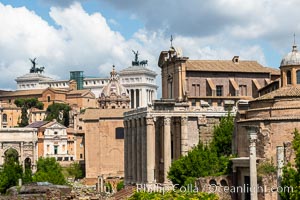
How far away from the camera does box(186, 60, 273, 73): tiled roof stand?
78.1 m

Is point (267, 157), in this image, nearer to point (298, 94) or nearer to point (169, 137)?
point (298, 94)

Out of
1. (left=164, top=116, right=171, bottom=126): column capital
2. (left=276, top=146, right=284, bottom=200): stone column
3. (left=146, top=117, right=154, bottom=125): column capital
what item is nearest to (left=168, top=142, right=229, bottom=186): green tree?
(left=164, top=116, right=171, bottom=126): column capital

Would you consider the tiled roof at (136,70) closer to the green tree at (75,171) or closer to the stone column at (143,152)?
the green tree at (75,171)

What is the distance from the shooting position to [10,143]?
117312 millimetres

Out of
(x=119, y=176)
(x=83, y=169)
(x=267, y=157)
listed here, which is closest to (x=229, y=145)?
(x=267, y=157)

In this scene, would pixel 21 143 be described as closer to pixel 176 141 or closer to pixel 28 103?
pixel 176 141

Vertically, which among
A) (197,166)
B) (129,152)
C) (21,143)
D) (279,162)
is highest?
(21,143)

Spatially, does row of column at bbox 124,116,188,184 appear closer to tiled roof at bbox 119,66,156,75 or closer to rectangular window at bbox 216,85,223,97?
rectangular window at bbox 216,85,223,97

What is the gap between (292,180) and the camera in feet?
137

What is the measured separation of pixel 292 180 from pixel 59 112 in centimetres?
11390

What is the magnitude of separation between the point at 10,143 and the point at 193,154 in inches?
2378

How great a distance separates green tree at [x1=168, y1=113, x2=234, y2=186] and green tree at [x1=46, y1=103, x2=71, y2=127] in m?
83.4

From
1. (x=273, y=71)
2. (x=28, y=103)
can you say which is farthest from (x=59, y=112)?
(x=273, y=71)

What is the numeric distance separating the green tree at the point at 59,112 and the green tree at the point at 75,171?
3249 cm
